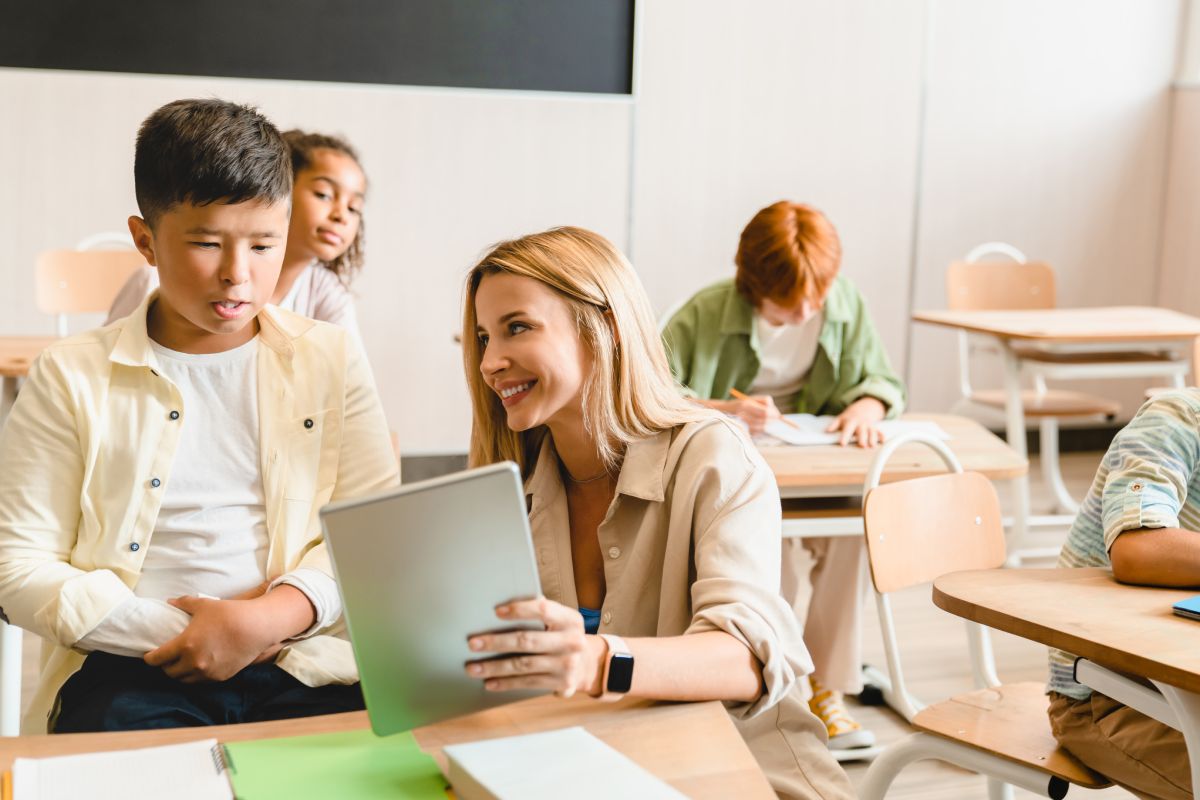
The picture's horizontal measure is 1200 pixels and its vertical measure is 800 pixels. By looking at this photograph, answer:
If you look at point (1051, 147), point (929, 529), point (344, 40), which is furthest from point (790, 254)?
point (1051, 147)

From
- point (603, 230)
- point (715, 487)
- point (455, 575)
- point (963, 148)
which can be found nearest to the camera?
point (455, 575)

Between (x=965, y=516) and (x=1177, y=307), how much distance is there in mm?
4503

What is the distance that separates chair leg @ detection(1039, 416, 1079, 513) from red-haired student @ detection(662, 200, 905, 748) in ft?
6.47

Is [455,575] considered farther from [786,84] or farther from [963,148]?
[963,148]

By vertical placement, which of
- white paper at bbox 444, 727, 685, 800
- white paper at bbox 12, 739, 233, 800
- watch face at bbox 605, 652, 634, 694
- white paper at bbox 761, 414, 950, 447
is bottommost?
white paper at bbox 761, 414, 950, 447

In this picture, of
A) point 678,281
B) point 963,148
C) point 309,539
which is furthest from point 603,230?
point 309,539

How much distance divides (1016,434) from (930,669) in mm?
1162

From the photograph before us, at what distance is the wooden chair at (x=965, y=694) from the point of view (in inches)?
66.6

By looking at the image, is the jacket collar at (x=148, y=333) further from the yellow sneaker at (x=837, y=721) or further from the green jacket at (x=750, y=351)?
the yellow sneaker at (x=837, y=721)

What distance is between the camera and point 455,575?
1.02 m

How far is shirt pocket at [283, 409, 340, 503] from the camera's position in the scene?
1.52m

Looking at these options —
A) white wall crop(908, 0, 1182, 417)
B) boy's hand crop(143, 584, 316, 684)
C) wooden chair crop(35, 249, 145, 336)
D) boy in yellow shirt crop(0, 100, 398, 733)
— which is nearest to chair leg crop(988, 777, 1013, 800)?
boy in yellow shirt crop(0, 100, 398, 733)

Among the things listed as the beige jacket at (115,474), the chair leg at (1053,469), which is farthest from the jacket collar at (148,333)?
the chair leg at (1053,469)

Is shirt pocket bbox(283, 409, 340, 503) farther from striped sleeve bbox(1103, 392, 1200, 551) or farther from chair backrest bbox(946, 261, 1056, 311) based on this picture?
chair backrest bbox(946, 261, 1056, 311)
